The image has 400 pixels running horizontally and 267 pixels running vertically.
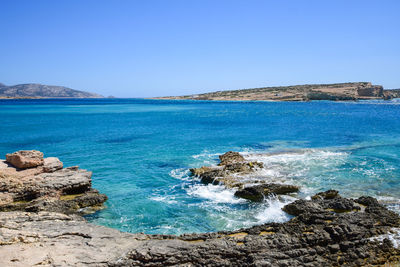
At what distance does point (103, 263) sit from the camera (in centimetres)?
725

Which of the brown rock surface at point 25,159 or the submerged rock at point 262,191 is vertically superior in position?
the brown rock surface at point 25,159

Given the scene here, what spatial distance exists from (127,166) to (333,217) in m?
15.2

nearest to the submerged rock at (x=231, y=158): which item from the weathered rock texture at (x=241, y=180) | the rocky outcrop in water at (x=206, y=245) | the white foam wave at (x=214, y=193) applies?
the weathered rock texture at (x=241, y=180)

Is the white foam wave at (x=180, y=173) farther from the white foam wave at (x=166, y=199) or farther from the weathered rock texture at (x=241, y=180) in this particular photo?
the white foam wave at (x=166, y=199)

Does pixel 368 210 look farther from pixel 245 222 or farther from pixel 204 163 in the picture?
pixel 204 163

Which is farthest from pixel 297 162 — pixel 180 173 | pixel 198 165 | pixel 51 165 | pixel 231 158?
pixel 51 165

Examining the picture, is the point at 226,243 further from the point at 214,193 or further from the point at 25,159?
the point at 25,159

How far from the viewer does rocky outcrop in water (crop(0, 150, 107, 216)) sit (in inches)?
500

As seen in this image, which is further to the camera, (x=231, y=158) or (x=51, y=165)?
(x=231, y=158)

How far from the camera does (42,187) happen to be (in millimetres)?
13586

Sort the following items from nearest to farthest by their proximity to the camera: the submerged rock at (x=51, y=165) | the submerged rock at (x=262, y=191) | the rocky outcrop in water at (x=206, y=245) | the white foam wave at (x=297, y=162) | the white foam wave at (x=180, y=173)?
the rocky outcrop in water at (x=206, y=245)
the submerged rock at (x=262, y=191)
the submerged rock at (x=51, y=165)
the white foam wave at (x=297, y=162)
the white foam wave at (x=180, y=173)

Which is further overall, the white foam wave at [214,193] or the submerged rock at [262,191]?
the white foam wave at [214,193]

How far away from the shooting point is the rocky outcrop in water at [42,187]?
41.7 ft

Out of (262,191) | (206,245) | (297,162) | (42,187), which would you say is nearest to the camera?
(206,245)
